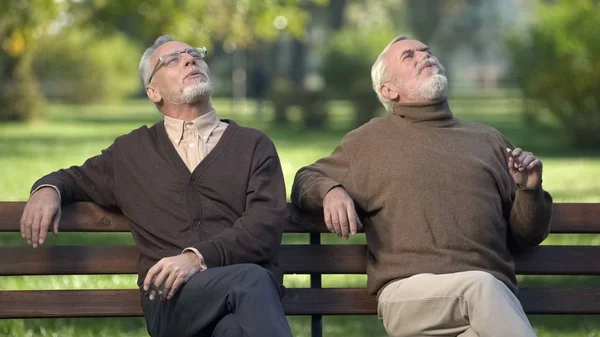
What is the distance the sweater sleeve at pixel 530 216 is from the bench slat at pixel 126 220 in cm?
20

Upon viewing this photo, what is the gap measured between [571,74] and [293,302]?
1884cm

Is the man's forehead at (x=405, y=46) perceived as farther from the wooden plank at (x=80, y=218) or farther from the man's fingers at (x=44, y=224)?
the man's fingers at (x=44, y=224)

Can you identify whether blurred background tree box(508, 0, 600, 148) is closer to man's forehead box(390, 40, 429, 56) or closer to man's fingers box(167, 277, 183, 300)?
man's forehead box(390, 40, 429, 56)

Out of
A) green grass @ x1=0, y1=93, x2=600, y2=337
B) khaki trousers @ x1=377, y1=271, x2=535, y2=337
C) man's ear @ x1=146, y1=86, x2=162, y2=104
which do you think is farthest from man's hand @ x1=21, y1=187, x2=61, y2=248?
green grass @ x1=0, y1=93, x2=600, y2=337

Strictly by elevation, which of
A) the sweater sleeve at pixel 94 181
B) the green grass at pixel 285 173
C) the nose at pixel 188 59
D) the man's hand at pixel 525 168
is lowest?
the green grass at pixel 285 173

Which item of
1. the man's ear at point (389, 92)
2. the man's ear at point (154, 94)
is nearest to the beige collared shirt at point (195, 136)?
the man's ear at point (154, 94)

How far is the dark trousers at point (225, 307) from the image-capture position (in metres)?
4.09

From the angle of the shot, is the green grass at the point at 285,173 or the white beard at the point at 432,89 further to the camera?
the green grass at the point at 285,173

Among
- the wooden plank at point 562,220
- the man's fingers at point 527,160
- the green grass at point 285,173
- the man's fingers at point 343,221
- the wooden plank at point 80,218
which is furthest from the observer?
the green grass at point 285,173

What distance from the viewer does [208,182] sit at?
15.2 ft

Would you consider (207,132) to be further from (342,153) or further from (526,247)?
(526,247)

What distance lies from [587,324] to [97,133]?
2274 centimetres

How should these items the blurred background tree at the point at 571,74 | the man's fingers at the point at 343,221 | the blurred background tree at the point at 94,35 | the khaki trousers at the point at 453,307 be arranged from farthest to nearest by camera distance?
the blurred background tree at the point at 571,74 < the blurred background tree at the point at 94,35 < the man's fingers at the point at 343,221 < the khaki trousers at the point at 453,307

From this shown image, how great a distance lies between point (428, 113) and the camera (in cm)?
490
